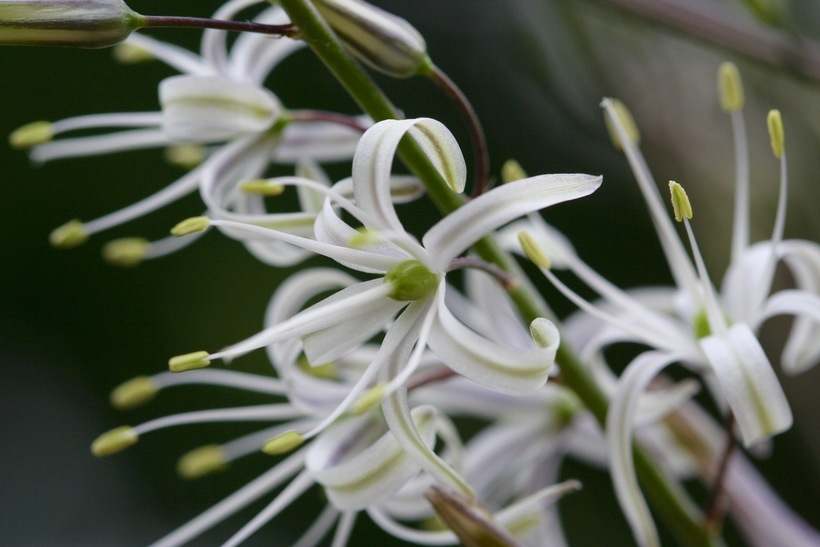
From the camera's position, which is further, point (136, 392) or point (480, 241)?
point (136, 392)

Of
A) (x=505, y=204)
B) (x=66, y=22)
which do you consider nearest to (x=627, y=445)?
(x=505, y=204)

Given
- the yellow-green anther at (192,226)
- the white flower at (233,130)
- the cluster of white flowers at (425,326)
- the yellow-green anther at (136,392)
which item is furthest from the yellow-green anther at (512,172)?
the yellow-green anther at (136,392)

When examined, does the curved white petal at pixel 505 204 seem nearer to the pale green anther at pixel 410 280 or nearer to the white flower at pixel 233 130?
the pale green anther at pixel 410 280

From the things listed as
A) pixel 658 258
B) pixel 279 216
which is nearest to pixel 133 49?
pixel 279 216

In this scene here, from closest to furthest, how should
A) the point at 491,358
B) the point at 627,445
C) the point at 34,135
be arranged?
the point at 491,358 < the point at 627,445 < the point at 34,135

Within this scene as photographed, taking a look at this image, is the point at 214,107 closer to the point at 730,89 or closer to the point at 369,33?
the point at 369,33

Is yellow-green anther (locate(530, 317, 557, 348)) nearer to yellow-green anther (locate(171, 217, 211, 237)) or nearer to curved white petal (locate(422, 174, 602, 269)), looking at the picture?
curved white petal (locate(422, 174, 602, 269))
